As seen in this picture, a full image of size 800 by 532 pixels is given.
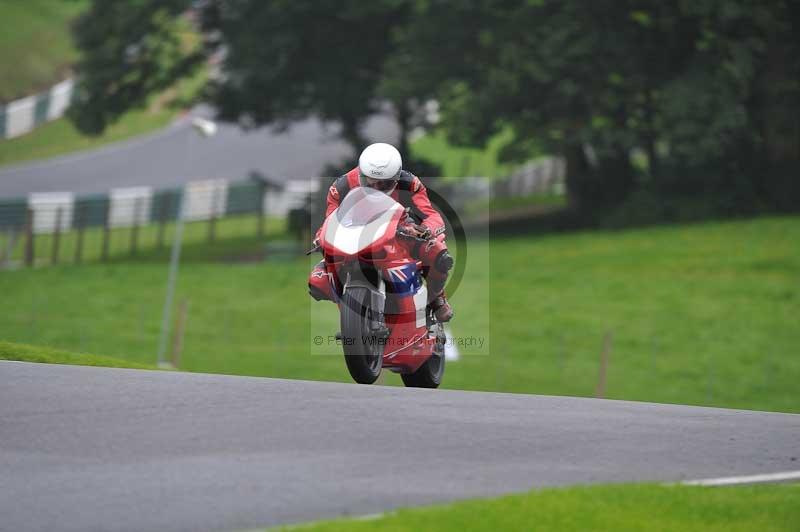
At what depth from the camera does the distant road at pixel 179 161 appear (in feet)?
182

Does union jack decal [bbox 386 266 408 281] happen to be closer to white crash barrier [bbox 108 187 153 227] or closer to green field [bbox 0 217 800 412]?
green field [bbox 0 217 800 412]

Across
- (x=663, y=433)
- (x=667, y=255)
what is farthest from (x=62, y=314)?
(x=663, y=433)

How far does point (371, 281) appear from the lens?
11703 millimetres

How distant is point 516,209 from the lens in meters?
50.6

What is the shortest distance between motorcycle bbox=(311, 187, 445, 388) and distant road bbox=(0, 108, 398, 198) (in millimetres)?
40767

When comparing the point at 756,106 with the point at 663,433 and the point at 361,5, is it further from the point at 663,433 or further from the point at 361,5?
the point at 663,433

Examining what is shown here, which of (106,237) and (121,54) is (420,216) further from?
(106,237)

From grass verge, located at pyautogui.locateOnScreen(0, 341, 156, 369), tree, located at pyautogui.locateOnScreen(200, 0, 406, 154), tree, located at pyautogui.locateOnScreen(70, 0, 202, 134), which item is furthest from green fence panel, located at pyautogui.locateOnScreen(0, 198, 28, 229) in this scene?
grass verge, located at pyautogui.locateOnScreen(0, 341, 156, 369)

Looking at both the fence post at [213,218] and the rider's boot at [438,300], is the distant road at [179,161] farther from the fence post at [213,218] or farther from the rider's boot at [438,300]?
the rider's boot at [438,300]

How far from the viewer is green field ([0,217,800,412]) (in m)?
28.6

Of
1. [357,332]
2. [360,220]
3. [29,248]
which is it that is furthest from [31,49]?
[357,332]

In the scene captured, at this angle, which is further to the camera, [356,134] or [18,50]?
[18,50]

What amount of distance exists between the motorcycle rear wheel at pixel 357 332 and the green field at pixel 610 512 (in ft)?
11.9

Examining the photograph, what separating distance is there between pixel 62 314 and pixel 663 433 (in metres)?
27.5
